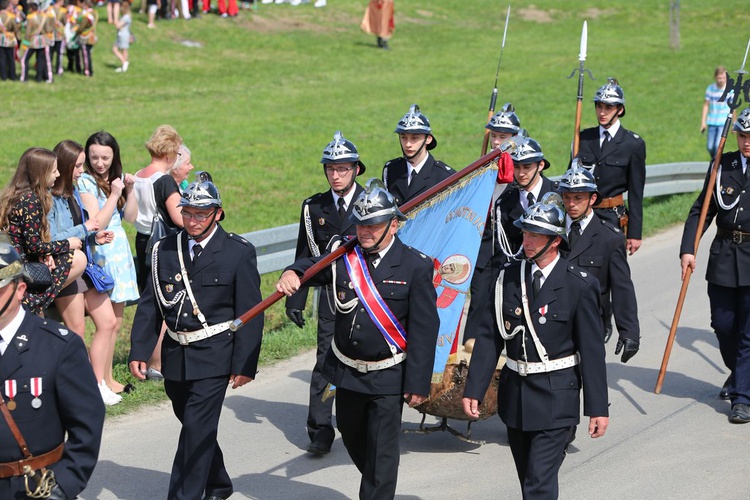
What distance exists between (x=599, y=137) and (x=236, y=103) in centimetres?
1667

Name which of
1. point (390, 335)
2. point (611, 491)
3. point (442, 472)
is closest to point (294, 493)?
point (442, 472)

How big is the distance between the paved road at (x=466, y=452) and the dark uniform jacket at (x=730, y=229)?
111 centimetres

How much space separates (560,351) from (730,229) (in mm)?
3730

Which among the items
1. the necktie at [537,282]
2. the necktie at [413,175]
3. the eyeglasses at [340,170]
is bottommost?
the necktie at [413,175]

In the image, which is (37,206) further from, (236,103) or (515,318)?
(236,103)

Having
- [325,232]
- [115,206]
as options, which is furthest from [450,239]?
[115,206]

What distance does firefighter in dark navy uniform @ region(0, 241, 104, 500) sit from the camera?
5000mm

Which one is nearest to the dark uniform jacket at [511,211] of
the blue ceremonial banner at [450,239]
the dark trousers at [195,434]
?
the blue ceremonial banner at [450,239]

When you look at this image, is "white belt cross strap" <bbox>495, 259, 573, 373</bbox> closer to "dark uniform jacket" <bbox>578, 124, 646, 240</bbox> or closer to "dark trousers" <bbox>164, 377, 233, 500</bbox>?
"dark trousers" <bbox>164, 377, 233, 500</bbox>

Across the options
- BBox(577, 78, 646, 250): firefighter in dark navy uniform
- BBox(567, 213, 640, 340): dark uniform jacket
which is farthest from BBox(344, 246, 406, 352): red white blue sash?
BBox(577, 78, 646, 250): firefighter in dark navy uniform

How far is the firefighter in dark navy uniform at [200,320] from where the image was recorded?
726 centimetres

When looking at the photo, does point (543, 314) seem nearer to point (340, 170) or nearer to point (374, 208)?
point (374, 208)

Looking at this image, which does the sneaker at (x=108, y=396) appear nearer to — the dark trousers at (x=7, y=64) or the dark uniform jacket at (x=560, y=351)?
the dark uniform jacket at (x=560, y=351)

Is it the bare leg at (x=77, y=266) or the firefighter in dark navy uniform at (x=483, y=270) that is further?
the firefighter in dark navy uniform at (x=483, y=270)
